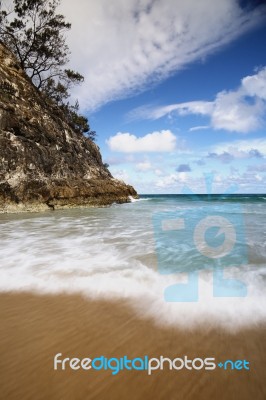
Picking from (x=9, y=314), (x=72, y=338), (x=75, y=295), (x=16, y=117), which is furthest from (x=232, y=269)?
(x=16, y=117)

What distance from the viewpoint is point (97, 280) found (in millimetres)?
3219

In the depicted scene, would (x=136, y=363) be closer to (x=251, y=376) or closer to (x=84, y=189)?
(x=251, y=376)

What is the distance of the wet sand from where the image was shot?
5.01 feet

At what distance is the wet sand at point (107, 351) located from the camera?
153 centimetres

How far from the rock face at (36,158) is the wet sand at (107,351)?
1148cm

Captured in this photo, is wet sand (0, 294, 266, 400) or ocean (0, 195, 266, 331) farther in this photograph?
ocean (0, 195, 266, 331)

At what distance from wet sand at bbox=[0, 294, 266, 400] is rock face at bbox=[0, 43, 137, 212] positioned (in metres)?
11.5

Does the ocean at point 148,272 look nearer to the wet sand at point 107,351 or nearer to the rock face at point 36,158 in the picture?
the wet sand at point 107,351

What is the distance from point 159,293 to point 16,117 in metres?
15.0
